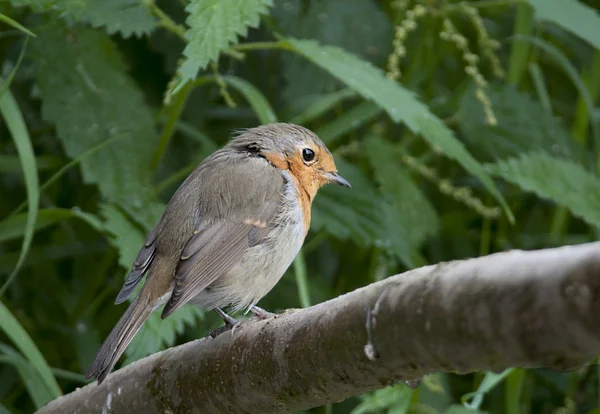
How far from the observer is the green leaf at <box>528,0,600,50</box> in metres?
3.51

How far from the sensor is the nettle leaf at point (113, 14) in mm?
3254

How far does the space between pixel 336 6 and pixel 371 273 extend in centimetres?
127

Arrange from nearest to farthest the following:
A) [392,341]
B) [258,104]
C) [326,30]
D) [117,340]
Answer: [392,341], [117,340], [258,104], [326,30]

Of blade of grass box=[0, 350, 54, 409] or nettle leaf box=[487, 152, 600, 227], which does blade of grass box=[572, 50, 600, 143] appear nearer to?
nettle leaf box=[487, 152, 600, 227]

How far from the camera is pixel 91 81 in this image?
3.55 metres

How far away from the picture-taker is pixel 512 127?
4.30 m

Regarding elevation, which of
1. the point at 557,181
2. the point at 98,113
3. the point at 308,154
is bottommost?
the point at 557,181

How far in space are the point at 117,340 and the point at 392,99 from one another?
→ 4.52 ft

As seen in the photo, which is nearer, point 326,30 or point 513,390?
point 513,390

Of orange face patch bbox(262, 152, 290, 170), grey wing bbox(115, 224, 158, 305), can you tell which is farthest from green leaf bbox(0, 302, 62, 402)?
orange face patch bbox(262, 152, 290, 170)

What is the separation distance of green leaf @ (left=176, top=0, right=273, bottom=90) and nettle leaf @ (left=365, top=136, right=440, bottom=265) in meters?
1.35

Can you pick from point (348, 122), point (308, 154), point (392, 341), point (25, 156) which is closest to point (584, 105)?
point (348, 122)

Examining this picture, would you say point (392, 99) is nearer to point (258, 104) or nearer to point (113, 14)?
point (258, 104)

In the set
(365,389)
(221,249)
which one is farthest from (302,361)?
(221,249)
